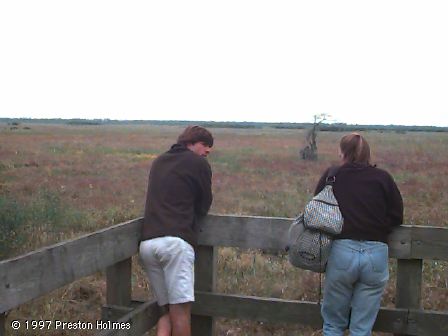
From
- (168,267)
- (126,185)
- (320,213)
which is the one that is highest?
(320,213)

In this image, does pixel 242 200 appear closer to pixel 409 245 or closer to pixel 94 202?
pixel 94 202

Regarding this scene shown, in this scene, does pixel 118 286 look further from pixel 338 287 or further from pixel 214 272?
pixel 338 287

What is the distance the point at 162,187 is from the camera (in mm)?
3262

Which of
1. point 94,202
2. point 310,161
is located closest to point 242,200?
point 94,202

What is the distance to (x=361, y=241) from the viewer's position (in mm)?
3045

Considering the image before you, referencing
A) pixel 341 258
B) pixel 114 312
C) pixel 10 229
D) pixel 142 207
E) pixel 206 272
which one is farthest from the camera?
pixel 142 207

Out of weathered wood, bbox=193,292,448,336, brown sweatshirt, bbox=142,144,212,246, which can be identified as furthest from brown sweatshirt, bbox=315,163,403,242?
brown sweatshirt, bbox=142,144,212,246

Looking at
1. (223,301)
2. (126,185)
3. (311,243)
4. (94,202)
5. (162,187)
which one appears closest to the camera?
(311,243)

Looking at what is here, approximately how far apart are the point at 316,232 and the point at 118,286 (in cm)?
126

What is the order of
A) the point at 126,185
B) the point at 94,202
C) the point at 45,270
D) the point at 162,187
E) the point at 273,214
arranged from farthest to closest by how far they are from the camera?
the point at 126,185 → the point at 94,202 → the point at 273,214 → the point at 162,187 → the point at 45,270

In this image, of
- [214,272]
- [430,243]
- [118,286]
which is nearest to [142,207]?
[214,272]

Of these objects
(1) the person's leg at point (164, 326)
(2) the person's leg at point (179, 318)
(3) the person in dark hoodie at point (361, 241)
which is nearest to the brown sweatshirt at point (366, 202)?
(3) the person in dark hoodie at point (361, 241)

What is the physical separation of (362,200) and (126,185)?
1462 centimetres

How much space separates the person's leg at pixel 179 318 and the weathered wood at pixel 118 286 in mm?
366
